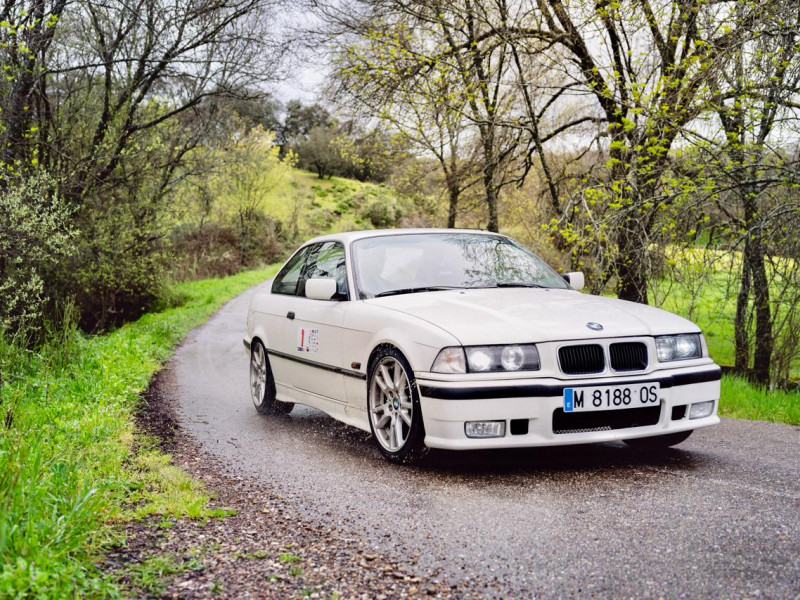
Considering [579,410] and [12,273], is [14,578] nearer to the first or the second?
[579,410]

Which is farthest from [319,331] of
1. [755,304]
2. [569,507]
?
[755,304]

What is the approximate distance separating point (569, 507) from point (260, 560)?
1669 millimetres

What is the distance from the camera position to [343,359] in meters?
5.98

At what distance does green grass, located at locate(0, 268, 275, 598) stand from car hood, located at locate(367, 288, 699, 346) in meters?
1.85

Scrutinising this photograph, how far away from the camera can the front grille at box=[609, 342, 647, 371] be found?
4.96m

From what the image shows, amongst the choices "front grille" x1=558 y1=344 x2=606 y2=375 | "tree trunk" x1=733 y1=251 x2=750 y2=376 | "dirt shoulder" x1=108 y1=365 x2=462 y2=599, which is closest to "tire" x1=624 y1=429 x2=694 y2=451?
"front grille" x1=558 y1=344 x2=606 y2=375

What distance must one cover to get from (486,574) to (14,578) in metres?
1.80

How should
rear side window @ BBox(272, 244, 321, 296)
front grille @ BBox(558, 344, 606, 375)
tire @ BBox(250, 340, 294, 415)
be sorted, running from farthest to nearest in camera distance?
tire @ BBox(250, 340, 294, 415) < rear side window @ BBox(272, 244, 321, 296) < front grille @ BBox(558, 344, 606, 375)

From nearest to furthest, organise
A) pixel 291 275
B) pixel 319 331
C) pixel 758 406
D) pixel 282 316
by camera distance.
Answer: pixel 319 331 < pixel 282 316 < pixel 291 275 < pixel 758 406

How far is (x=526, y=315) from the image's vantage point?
5137 mm

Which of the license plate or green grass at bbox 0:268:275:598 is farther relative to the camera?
the license plate

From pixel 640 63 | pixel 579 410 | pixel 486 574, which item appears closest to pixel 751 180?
pixel 640 63

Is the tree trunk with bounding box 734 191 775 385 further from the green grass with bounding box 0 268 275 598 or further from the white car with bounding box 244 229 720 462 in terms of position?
the green grass with bounding box 0 268 275 598

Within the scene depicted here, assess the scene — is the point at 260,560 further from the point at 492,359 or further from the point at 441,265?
the point at 441,265
